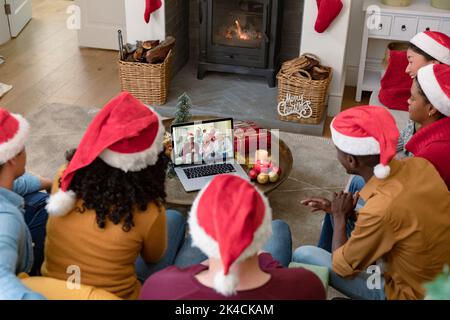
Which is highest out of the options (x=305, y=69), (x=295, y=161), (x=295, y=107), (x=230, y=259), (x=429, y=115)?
(x=230, y=259)

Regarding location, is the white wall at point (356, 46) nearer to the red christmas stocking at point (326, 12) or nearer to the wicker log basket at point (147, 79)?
the red christmas stocking at point (326, 12)

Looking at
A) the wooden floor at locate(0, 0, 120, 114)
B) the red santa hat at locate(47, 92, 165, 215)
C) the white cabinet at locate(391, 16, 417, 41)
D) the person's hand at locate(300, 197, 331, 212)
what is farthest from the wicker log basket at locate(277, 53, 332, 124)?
the red santa hat at locate(47, 92, 165, 215)

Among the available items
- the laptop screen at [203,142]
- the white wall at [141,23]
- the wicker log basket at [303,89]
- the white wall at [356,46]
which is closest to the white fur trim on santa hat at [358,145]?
the laptop screen at [203,142]

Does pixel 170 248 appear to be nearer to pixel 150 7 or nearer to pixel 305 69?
pixel 305 69

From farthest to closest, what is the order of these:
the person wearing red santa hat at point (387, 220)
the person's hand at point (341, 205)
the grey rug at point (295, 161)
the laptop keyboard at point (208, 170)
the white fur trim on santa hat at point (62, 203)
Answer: the grey rug at point (295, 161) < the laptop keyboard at point (208, 170) < the person's hand at point (341, 205) < the person wearing red santa hat at point (387, 220) < the white fur trim on santa hat at point (62, 203)

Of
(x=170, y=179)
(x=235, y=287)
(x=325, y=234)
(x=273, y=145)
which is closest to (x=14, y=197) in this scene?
(x=235, y=287)

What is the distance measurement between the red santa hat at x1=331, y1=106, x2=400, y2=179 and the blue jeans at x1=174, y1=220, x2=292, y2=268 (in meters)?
0.41

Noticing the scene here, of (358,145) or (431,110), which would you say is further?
(431,110)

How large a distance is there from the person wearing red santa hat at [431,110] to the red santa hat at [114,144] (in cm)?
116

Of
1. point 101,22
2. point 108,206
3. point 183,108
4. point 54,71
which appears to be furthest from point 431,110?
point 101,22

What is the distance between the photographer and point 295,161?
352 cm

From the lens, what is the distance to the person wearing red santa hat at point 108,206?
168 centimetres

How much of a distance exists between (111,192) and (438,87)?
1.43 meters

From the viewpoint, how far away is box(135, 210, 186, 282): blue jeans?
1.98 metres
